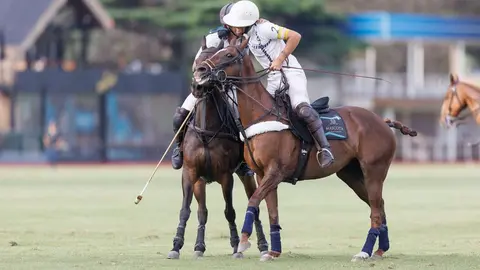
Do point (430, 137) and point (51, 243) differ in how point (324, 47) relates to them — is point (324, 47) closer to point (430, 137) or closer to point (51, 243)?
point (430, 137)

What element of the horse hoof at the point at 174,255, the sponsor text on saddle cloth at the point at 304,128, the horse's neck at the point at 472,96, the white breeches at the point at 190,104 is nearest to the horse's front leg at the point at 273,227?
the sponsor text on saddle cloth at the point at 304,128

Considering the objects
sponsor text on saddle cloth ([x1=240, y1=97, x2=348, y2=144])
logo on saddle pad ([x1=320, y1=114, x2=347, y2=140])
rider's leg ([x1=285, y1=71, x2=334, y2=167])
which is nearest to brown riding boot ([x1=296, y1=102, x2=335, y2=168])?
rider's leg ([x1=285, y1=71, x2=334, y2=167])

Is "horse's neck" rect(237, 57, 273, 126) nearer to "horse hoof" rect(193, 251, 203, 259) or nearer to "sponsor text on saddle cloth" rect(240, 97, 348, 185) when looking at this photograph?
"sponsor text on saddle cloth" rect(240, 97, 348, 185)

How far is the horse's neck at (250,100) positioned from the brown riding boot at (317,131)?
0.33 m

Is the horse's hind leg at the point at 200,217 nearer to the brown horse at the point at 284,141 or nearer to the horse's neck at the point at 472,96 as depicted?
the brown horse at the point at 284,141

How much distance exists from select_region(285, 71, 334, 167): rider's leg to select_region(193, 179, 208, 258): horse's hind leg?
129cm

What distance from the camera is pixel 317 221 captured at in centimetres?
1941

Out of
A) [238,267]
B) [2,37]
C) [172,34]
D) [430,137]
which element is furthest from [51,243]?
[430,137]

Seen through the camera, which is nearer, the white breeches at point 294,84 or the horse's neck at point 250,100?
the horse's neck at point 250,100

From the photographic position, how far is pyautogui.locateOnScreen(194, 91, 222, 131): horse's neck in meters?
13.0

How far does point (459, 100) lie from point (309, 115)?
1253cm

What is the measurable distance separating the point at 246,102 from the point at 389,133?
1.66 m

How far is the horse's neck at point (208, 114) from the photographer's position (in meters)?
13.0

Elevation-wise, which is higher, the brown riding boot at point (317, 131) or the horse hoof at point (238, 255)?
the brown riding boot at point (317, 131)
